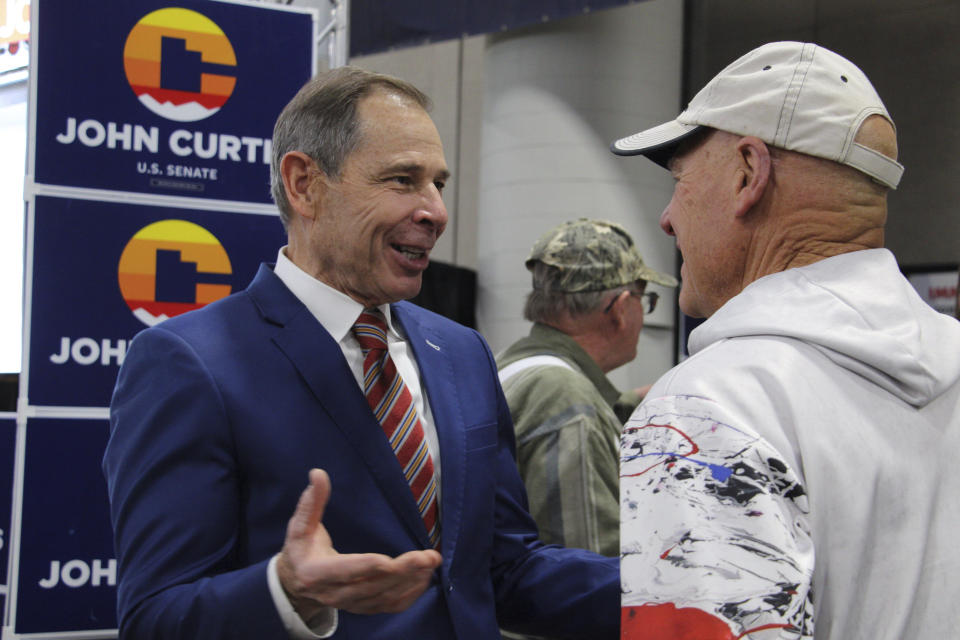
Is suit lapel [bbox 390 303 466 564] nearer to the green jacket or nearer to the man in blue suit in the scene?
A: the man in blue suit

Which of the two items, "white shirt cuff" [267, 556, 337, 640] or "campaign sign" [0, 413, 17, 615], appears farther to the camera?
"campaign sign" [0, 413, 17, 615]

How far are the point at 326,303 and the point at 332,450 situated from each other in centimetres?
28

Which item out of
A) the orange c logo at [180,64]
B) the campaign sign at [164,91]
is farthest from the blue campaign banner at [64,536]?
the orange c logo at [180,64]

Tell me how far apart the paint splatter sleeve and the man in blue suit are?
286 mm

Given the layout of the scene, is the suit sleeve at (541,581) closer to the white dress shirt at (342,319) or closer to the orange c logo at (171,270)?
the white dress shirt at (342,319)

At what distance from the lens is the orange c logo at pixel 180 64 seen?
9.43ft

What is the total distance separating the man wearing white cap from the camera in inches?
40.8

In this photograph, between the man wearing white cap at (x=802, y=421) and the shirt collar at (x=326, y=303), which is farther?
the shirt collar at (x=326, y=303)

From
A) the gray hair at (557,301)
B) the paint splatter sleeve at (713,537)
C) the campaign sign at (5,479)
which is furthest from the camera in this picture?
the campaign sign at (5,479)

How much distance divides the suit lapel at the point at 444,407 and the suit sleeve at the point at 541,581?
113 mm

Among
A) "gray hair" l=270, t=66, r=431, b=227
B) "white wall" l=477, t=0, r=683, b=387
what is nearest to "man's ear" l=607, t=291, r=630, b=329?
"gray hair" l=270, t=66, r=431, b=227

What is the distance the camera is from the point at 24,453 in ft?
9.01

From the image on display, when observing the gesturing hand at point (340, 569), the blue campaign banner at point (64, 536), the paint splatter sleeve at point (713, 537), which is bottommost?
the blue campaign banner at point (64, 536)

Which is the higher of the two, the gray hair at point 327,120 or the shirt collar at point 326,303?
the gray hair at point 327,120
